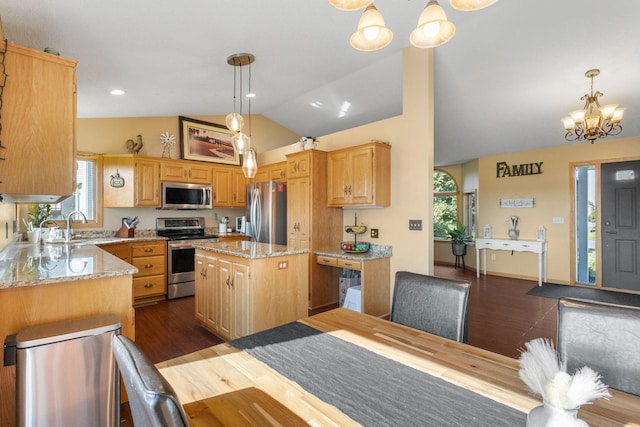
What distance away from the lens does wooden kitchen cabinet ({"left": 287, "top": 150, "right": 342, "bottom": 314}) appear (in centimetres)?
424

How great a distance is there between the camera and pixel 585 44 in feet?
11.3

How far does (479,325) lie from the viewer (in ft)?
12.1

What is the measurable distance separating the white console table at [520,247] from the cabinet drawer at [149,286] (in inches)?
228

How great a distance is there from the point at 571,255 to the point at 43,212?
8249mm

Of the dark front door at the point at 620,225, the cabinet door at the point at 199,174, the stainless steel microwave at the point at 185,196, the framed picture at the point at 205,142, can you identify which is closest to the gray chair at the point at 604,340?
the stainless steel microwave at the point at 185,196

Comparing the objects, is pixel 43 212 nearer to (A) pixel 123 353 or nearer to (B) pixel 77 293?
(B) pixel 77 293

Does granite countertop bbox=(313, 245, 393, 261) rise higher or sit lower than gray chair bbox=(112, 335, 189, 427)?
lower

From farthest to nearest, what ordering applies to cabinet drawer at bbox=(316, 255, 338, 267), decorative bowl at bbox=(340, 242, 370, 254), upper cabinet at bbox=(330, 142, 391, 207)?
1. decorative bowl at bbox=(340, 242, 370, 254)
2. cabinet drawer at bbox=(316, 255, 338, 267)
3. upper cabinet at bbox=(330, 142, 391, 207)

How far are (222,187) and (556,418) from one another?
18.2ft

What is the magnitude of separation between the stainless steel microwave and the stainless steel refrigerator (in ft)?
3.32

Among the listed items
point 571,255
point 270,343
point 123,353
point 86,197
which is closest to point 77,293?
point 270,343

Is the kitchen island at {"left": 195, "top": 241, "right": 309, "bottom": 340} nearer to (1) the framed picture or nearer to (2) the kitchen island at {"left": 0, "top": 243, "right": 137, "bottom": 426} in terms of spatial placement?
(2) the kitchen island at {"left": 0, "top": 243, "right": 137, "bottom": 426}

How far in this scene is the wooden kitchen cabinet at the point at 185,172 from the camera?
4988 mm

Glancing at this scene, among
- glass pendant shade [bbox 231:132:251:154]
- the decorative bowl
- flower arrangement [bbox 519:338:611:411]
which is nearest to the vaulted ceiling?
glass pendant shade [bbox 231:132:251:154]
